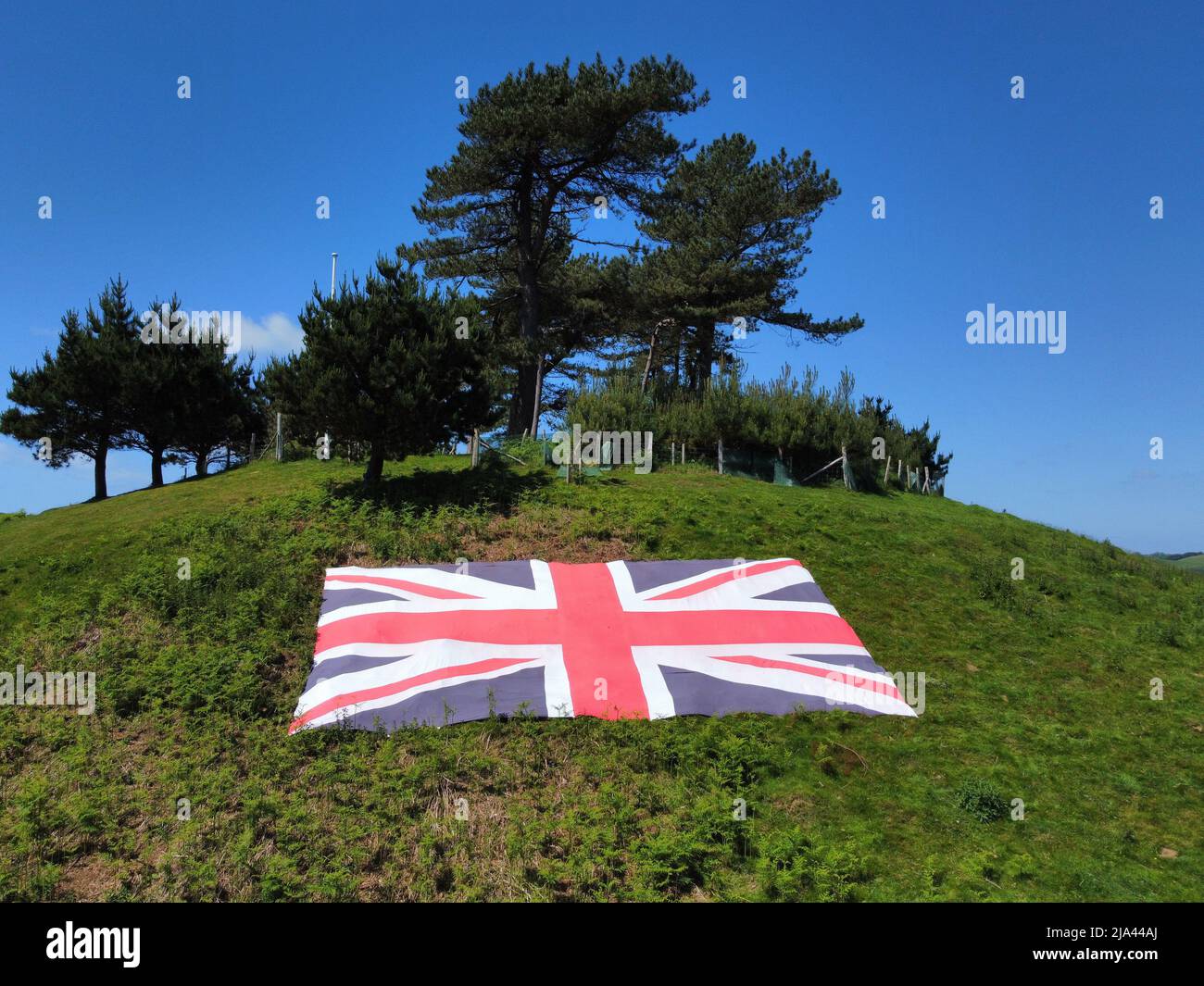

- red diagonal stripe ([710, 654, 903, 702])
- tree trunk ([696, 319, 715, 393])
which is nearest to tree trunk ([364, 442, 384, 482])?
red diagonal stripe ([710, 654, 903, 702])

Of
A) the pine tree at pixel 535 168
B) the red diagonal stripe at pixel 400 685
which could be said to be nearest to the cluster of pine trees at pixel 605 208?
the pine tree at pixel 535 168

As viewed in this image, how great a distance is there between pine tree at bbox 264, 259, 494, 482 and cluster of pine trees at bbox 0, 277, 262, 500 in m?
14.8

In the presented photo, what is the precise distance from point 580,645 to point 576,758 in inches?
120

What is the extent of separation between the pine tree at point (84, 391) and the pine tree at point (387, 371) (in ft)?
52.0

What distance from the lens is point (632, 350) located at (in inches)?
1969

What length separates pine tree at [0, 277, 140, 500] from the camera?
31578 mm

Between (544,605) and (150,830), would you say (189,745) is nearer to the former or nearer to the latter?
(150,830)

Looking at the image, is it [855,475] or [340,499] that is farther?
[855,475]

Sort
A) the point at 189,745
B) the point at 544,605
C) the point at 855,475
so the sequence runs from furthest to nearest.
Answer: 1. the point at 855,475
2. the point at 544,605
3. the point at 189,745

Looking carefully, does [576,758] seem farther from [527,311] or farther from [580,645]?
[527,311]

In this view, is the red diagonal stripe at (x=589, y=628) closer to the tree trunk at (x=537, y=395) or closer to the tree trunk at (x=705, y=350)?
the tree trunk at (x=537, y=395)

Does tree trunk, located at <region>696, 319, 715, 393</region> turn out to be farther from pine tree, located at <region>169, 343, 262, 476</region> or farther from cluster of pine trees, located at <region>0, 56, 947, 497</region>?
pine tree, located at <region>169, 343, 262, 476</region>

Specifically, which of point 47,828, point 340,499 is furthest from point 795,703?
point 340,499

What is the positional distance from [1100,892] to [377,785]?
8598mm
